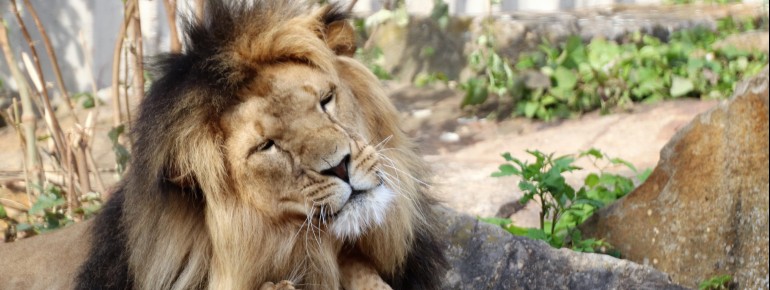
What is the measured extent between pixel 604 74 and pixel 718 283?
3596mm

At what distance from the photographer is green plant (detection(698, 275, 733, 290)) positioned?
3.35 m

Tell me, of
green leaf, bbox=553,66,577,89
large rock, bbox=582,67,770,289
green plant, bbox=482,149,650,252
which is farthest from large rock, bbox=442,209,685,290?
green leaf, bbox=553,66,577,89

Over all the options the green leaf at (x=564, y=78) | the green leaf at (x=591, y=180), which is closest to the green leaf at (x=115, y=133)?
the green leaf at (x=591, y=180)

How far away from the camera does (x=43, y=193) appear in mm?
4031

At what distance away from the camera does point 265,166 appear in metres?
2.18

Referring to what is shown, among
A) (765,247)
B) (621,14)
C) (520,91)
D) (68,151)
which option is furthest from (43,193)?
(621,14)

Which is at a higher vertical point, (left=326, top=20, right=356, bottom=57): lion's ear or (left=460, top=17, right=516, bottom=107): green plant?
(left=326, top=20, right=356, bottom=57): lion's ear

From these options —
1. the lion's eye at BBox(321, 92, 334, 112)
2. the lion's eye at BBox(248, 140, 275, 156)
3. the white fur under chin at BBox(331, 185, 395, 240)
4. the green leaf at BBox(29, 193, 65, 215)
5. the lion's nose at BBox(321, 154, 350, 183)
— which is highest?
the lion's eye at BBox(321, 92, 334, 112)

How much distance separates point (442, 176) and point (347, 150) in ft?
9.20

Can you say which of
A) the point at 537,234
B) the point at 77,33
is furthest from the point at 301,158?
the point at 77,33

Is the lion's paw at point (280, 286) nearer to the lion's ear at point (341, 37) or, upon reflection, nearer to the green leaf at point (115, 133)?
the lion's ear at point (341, 37)

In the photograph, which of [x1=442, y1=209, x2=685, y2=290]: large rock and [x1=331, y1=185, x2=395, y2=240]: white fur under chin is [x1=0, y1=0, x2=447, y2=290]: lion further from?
[x1=442, y1=209, x2=685, y2=290]: large rock

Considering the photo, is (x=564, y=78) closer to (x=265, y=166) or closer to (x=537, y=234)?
(x=537, y=234)

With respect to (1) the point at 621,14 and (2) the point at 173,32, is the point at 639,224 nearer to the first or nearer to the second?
(2) the point at 173,32
